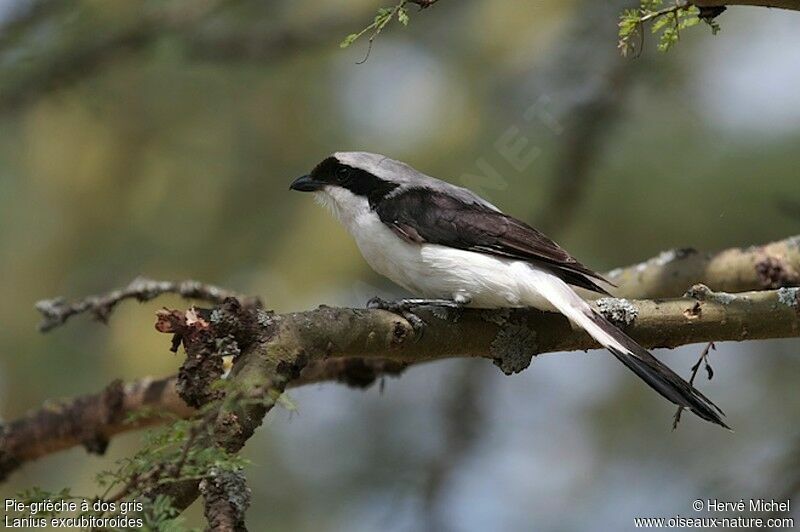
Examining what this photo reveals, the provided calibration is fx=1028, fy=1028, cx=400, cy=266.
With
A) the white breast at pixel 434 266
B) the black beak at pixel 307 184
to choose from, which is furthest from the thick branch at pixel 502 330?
the black beak at pixel 307 184

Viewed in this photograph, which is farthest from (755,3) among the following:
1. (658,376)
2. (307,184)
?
(307,184)

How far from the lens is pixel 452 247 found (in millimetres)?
4348

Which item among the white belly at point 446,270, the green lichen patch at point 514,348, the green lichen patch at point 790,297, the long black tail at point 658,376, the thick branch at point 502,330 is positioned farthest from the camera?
the white belly at point 446,270

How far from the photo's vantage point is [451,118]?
695cm

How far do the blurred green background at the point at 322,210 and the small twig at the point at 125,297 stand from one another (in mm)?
1507

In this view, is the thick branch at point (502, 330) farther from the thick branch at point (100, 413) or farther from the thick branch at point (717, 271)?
the thick branch at point (100, 413)

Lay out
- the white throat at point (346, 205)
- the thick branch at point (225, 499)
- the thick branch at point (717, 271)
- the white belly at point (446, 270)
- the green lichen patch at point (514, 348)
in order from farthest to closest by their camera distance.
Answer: the white throat at point (346, 205), the thick branch at point (717, 271), the white belly at point (446, 270), the green lichen patch at point (514, 348), the thick branch at point (225, 499)

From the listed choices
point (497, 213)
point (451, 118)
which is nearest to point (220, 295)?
point (497, 213)

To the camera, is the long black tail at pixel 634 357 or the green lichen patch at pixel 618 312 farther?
the green lichen patch at pixel 618 312

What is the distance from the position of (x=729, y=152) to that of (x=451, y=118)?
190 centimetres

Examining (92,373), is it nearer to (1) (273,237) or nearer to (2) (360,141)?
(1) (273,237)

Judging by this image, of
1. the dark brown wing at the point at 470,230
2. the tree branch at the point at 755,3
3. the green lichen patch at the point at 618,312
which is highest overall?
the dark brown wing at the point at 470,230

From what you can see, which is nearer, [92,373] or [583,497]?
[92,373]

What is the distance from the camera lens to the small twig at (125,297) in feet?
14.5
